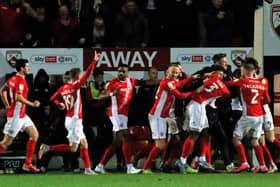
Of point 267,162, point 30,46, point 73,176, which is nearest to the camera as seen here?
point 73,176

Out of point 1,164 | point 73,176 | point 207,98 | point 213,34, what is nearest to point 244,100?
point 207,98

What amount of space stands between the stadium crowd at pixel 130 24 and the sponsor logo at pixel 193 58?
435mm

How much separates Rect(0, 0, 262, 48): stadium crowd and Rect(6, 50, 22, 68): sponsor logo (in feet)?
0.83

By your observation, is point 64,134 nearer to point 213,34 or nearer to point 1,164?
point 1,164

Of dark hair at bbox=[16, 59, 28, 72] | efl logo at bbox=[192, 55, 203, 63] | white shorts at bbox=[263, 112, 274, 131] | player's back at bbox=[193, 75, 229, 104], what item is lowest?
white shorts at bbox=[263, 112, 274, 131]

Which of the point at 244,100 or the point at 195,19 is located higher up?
the point at 195,19

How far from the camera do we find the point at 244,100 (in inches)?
704

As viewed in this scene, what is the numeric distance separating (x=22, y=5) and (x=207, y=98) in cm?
428

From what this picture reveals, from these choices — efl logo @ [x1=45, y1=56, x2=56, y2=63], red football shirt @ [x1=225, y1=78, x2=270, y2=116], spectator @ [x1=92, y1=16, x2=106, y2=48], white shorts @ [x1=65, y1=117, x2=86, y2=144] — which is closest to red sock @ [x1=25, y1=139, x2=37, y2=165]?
white shorts @ [x1=65, y1=117, x2=86, y2=144]

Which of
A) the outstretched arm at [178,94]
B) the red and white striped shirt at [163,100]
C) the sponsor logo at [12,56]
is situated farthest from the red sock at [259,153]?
the sponsor logo at [12,56]

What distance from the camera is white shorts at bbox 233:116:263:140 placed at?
17.8m

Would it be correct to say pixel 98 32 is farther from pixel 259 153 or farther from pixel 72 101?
pixel 259 153

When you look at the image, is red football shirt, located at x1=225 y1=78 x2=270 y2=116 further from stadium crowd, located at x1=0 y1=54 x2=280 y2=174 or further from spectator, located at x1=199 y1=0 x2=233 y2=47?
spectator, located at x1=199 y1=0 x2=233 y2=47

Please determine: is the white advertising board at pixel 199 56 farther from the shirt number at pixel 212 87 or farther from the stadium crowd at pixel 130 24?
the shirt number at pixel 212 87
